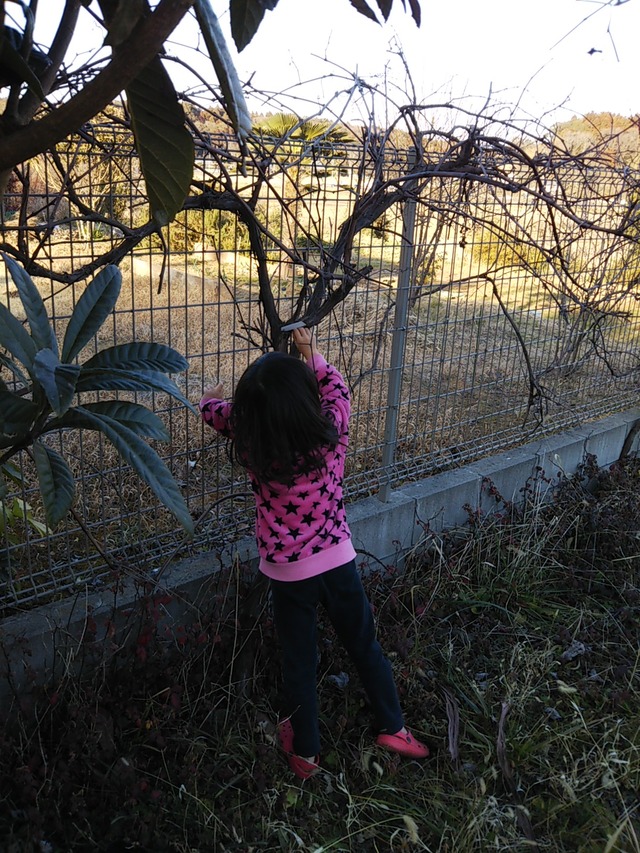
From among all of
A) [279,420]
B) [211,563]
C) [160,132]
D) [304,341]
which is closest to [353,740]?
[211,563]

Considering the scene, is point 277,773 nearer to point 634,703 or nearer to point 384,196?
point 634,703

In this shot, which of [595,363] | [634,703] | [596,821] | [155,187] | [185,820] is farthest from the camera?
[595,363]

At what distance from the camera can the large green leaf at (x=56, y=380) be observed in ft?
4.12

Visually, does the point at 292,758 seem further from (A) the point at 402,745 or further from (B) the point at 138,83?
(B) the point at 138,83

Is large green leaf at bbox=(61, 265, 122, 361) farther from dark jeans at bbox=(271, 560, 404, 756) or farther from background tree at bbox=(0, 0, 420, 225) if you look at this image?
dark jeans at bbox=(271, 560, 404, 756)

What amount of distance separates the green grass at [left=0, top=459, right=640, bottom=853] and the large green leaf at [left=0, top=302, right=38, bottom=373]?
49.3 inches

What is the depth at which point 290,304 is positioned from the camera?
3.71 meters

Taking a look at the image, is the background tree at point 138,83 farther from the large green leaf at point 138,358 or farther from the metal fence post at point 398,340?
the metal fence post at point 398,340

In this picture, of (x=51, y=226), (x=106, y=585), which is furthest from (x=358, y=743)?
(x=51, y=226)

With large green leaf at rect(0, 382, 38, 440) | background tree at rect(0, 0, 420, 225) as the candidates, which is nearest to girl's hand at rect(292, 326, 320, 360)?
large green leaf at rect(0, 382, 38, 440)

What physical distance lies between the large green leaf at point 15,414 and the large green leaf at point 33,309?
0.63ft

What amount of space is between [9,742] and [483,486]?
2.66 m

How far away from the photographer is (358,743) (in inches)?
104

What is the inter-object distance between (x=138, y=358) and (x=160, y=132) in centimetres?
78
